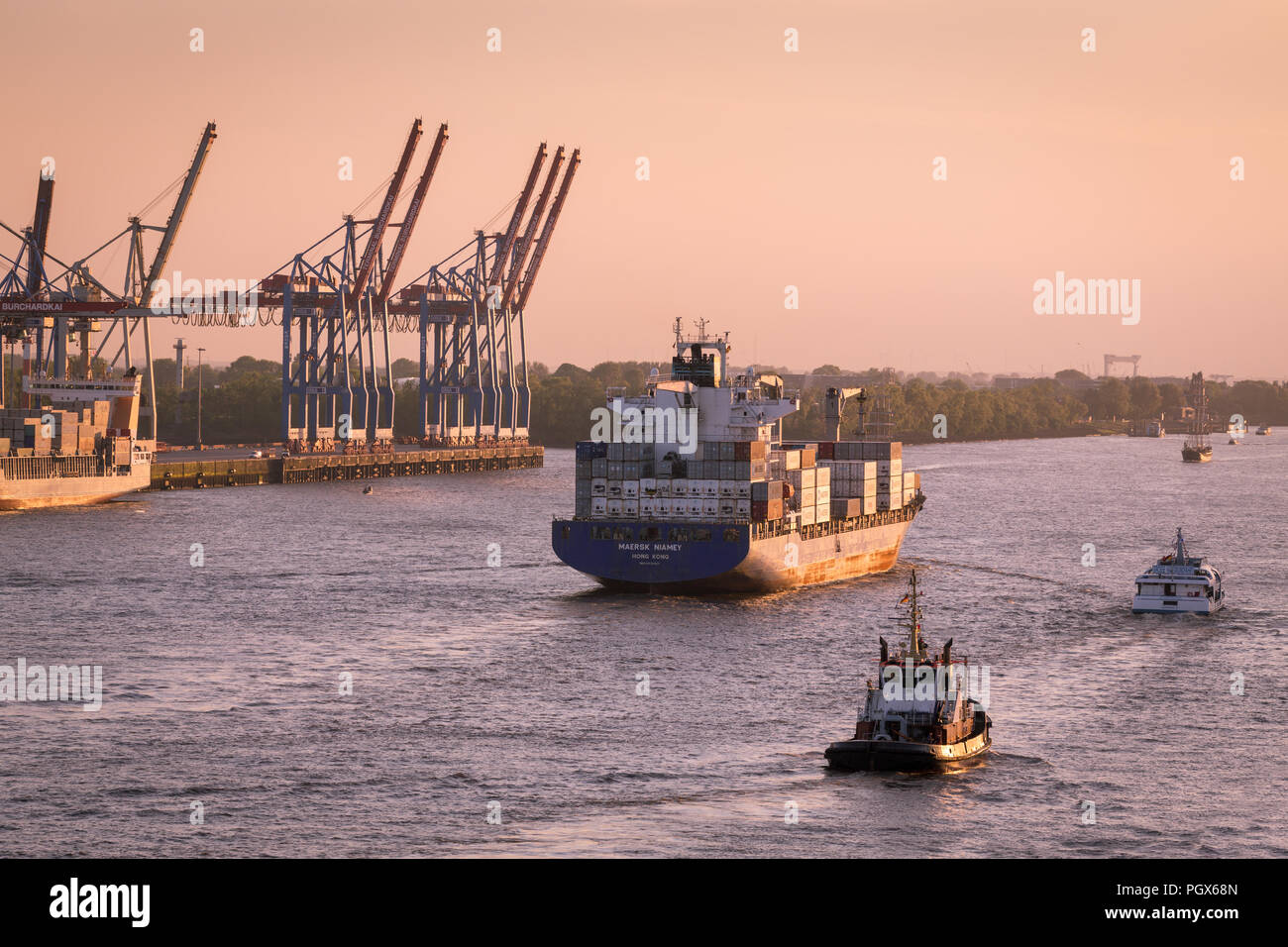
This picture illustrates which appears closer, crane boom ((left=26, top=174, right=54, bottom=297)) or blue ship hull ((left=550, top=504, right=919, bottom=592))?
blue ship hull ((left=550, top=504, right=919, bottom=592))

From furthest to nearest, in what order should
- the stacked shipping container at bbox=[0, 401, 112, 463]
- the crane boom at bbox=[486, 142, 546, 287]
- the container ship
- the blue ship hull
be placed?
1. the crane boom at bbox=[486, 142, 546, 287]
2. the stacked shipping container at bbox=[0, 401, 112, 463]
3. the container ship
4. the blue ship hull

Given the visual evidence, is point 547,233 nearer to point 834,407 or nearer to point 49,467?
point 49,467

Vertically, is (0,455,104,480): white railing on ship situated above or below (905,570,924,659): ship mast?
above

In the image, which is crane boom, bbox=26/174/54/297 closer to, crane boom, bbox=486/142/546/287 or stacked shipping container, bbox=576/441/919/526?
crane boom, bbox=486/142/546/287

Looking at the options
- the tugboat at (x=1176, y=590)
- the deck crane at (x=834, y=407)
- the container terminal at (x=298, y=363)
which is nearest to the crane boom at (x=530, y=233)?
the container terminal at (x=298, y=363)

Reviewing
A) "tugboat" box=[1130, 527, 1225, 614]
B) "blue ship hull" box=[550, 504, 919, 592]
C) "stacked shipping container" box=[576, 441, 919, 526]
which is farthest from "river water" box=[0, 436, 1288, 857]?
"stacked shipping container" box=[576, 441, 919, 526]
